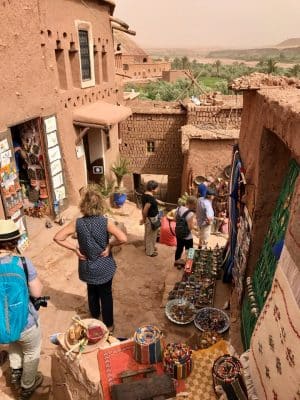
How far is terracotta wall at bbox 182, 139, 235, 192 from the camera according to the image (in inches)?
537

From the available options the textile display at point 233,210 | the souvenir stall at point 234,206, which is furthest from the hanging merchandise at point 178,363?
the textile display at point 233,210

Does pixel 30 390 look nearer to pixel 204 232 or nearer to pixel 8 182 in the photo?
pixel 8 182

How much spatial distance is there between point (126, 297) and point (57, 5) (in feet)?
24.2

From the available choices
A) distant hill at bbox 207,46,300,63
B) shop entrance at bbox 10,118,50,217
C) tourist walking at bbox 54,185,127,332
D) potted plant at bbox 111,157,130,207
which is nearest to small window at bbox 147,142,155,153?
potted plant at bbox 111,157,130,207

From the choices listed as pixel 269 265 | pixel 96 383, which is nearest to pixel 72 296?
pixel 96 383

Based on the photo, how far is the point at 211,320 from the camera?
473 centimetres

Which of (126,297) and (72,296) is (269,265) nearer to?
(126,297)

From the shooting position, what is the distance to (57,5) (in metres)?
8.83

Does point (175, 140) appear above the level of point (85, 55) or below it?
below

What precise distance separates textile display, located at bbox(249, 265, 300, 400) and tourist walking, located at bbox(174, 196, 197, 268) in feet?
11.2

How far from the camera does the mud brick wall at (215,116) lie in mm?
14750

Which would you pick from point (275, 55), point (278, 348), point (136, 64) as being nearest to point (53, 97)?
point (278, 348)

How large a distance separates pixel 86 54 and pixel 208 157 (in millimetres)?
5932

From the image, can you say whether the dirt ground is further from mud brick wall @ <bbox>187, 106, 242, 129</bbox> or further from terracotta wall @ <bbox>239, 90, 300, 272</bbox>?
mud brick wall @ <bbox>187, 106, 242, 129</bbox>
